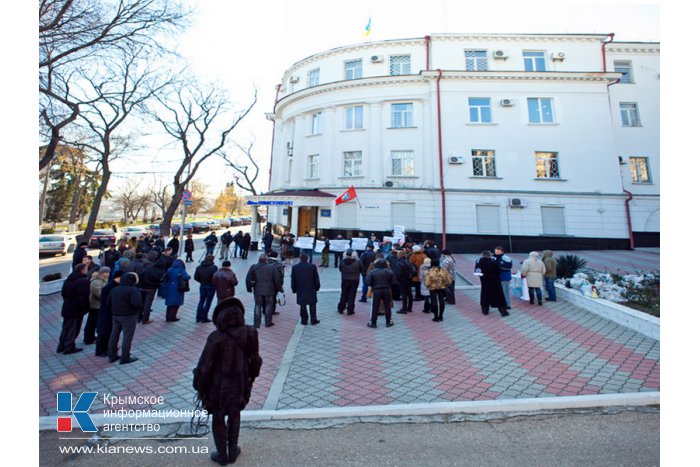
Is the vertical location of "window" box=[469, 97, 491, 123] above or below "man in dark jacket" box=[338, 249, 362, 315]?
above

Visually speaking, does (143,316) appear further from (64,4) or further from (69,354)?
(64,4)

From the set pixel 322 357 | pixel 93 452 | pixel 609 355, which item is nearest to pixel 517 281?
pixel 609 355

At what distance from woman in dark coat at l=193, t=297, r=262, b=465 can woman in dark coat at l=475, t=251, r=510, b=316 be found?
6585mm

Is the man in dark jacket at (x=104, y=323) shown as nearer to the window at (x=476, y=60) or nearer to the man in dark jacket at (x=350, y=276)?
the man in dark jacket at (x=350, y=276)

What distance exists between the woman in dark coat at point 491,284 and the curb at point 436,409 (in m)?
3.74

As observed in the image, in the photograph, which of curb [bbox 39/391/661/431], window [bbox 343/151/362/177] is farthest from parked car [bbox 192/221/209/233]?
curb [bbox 39/391/661/431]

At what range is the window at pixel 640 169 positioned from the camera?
20719mm

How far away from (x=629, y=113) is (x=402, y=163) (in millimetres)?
16121

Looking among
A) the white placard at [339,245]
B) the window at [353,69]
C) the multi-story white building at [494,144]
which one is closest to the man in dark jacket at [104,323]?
the white placard at [339,245]

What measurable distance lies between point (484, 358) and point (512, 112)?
63.6 feet

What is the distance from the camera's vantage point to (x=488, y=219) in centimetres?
1967

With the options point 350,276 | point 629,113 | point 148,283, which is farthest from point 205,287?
point 629,113

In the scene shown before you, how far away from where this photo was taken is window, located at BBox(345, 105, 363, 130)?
71.7ft

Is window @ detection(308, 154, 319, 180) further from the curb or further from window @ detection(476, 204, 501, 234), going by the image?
the curb
